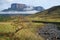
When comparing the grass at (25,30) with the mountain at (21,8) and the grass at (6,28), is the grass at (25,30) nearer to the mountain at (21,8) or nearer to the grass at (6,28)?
the grass at (6,28)

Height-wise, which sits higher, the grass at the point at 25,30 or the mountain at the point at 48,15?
the mountain at the point at 48,15

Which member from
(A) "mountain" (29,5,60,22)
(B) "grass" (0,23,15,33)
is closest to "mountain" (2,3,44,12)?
(A) "mountain" (29,5,60,22)

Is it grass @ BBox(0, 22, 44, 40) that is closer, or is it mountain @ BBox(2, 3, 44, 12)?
grass @ BBox(0, 22, 44, 40)

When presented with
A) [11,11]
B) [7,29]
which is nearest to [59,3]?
[11,11]

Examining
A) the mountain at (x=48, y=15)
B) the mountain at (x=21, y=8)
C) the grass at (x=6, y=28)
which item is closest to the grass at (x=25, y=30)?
the grass at (x=6, y=28)

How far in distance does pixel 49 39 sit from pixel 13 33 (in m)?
0.65

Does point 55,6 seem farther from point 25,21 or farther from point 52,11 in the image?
Result: point 25,21

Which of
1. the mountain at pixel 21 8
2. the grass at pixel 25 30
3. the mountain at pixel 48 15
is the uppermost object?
the mountain at pixel 21 8

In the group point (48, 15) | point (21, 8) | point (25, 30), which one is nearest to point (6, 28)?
point (25, 30)

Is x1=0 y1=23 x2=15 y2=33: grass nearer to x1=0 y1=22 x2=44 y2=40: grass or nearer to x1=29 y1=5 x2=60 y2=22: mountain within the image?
x1=0 y1=22 x2=44 y2=40: grass

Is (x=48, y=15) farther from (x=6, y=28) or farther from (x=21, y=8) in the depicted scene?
(x=6, y=28)

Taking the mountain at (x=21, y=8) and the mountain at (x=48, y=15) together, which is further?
the mountain at (x=21, y=8)

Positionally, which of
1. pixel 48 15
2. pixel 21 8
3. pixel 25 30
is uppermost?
pixel 21 8

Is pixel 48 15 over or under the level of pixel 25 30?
over
